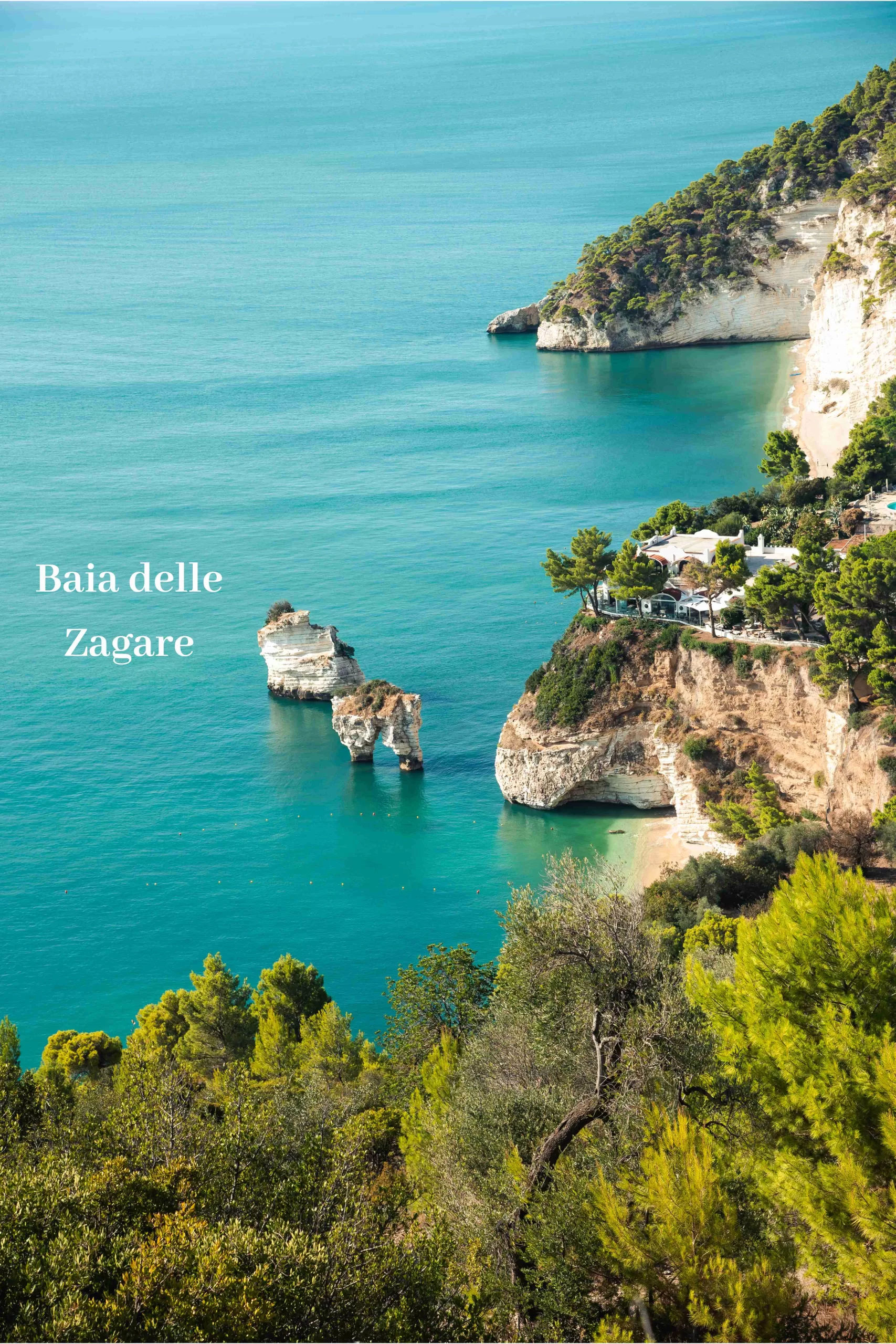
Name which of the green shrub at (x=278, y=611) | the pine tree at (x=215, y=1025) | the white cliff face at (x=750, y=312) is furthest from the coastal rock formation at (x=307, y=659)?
the white cliff face at (x=750, y=312)

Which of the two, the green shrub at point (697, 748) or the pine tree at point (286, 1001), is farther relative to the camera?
the green shrub at point (697, 748)

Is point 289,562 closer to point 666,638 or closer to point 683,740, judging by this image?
point 666,638

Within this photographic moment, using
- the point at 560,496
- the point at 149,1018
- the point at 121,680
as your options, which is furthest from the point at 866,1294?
the point at 560,496

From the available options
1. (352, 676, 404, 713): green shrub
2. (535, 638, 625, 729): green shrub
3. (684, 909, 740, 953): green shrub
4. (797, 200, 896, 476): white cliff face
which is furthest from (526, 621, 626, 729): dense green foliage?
(797, 200, 896, 476): white cliff face

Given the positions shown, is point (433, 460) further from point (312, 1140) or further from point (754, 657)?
point (312, 1140)

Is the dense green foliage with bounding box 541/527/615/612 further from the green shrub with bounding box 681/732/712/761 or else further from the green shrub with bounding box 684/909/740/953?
the green shrub with bounding box 684/909/740/953

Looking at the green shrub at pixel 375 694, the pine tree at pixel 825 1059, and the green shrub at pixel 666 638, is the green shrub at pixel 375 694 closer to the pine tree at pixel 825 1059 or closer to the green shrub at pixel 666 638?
the green shrub at pixel 666 638
